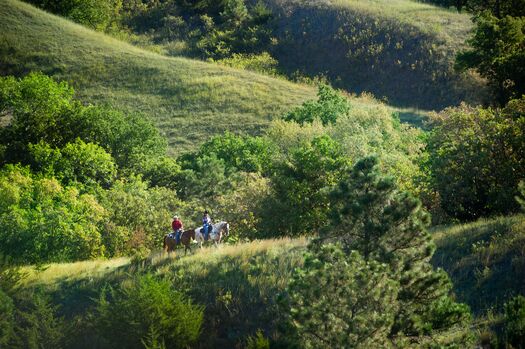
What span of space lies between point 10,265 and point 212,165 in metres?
21.6

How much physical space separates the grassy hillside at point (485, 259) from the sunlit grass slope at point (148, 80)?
43.3 m

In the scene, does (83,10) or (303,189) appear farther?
(83,10)

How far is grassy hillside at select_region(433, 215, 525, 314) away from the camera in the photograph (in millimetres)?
24703

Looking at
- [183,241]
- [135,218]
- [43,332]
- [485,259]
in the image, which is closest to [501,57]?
[485,259]

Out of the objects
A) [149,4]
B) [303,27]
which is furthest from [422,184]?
[149,4]

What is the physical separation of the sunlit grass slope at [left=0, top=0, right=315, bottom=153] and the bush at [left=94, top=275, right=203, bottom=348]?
43.0 m

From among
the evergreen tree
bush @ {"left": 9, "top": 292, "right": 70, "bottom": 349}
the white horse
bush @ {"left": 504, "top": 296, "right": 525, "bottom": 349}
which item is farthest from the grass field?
the evergreen tree

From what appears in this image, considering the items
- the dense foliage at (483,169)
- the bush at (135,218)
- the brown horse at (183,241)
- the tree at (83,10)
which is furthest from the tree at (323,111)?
the tree at (83,10)

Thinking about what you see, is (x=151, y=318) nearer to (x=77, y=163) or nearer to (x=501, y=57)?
(x=77, y=163)

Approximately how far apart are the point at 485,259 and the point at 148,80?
64.7 meters

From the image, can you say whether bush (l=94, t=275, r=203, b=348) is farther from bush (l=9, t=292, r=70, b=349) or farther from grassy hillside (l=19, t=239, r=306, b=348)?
bush (l=9, t=292, r=70, b=349)

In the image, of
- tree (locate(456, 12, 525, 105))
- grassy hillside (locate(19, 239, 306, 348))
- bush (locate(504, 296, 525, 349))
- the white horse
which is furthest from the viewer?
tree (locate(456, 12, 525, 105))

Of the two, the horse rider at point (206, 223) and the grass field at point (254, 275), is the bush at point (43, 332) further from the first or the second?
the horse rider at point (206, 223)

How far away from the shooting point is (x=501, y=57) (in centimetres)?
4856
